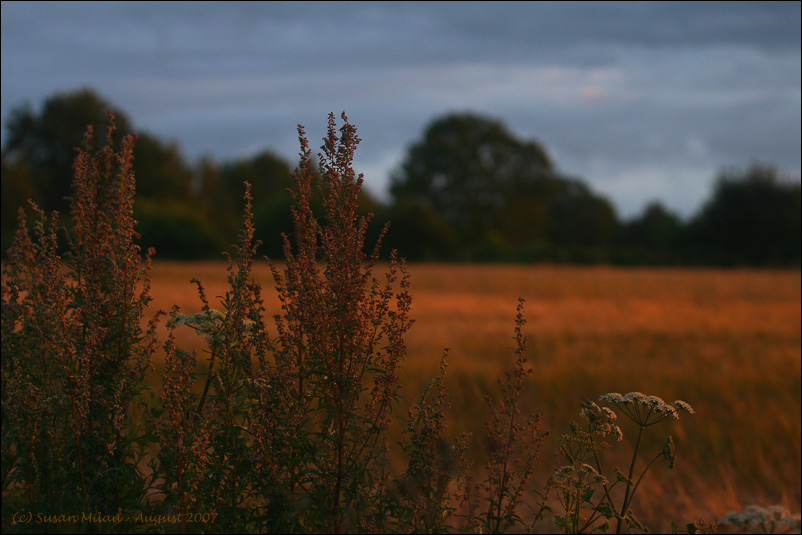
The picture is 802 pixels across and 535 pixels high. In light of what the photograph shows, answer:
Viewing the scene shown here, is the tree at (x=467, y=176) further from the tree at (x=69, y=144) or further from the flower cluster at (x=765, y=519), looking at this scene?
the flower cluster at (x=765, y=519)

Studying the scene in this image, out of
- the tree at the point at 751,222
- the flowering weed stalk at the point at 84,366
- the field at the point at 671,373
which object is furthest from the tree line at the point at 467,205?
the flowering weed stalk at the point at 84,366

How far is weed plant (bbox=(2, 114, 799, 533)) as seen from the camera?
236 centimetres

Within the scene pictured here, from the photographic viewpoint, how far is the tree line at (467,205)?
126ft

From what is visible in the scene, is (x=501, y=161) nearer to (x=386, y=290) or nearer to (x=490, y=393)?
(x=490, y=393)

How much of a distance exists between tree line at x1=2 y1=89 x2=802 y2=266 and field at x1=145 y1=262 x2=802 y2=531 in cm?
1610

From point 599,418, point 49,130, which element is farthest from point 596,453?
point 49,130

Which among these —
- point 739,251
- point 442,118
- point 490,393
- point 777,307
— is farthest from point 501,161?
point 490,393

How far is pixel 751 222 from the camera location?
3888cm

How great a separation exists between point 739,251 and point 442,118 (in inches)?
1285

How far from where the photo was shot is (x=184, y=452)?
236 centimetres

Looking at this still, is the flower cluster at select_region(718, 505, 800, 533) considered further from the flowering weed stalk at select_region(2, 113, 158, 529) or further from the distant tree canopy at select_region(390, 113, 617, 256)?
the distant tree canopy at select_region(390, 113, 617, 256)

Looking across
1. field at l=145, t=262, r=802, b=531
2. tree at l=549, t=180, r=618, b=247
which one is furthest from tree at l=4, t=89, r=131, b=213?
tree at l=549, t=180, r=618, b=247

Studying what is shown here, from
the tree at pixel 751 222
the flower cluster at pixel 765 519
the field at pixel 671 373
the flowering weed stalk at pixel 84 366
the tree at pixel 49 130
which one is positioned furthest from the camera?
the tree at pixel 49 130

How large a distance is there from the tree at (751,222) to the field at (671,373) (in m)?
22.1
